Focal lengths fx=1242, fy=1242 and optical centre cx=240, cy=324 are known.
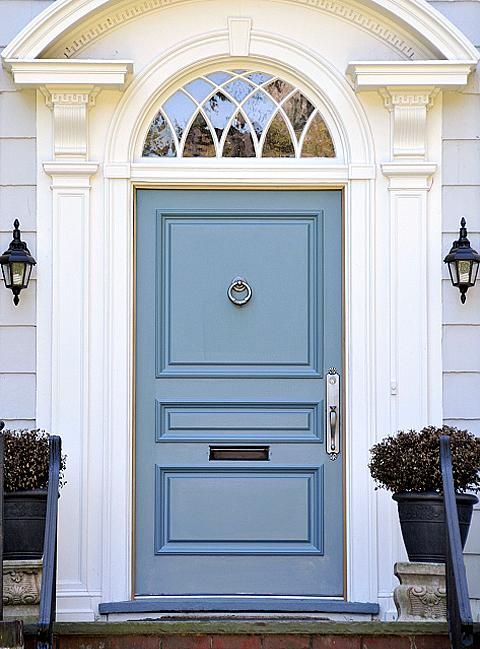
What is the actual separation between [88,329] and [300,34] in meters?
1.76

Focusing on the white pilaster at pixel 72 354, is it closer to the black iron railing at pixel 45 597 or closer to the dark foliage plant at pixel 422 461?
the black iron railing at pixel 45 597

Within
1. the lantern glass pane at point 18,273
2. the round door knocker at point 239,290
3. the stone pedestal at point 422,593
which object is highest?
the lantern glass pane at point 18,273

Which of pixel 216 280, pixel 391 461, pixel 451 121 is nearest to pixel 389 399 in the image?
pixel 391 461

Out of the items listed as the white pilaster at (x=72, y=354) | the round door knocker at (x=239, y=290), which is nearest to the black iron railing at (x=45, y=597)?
the white pilaster at (x=72, y=354)

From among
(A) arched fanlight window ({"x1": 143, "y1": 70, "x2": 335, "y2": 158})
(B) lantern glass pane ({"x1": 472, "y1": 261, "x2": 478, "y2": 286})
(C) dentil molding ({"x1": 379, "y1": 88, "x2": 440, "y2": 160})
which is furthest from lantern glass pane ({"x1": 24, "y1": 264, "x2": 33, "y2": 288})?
(B) lantern glass pane ({"x1": 472, "y1": 261, "x2": 478, "y2": 286})

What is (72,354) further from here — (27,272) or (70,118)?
(70,118)

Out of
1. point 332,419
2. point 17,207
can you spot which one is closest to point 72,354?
point 17,207

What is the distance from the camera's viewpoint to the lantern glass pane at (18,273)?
5801mm

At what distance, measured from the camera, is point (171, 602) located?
19.0ft

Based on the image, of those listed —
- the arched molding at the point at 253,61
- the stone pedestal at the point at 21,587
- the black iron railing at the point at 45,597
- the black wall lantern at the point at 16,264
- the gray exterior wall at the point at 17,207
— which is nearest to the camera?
the black iron railing at the point at 45,597

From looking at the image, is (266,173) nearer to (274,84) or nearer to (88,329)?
(274,84)

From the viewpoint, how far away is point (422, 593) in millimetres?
5242

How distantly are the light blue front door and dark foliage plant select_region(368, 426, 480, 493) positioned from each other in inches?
24.5

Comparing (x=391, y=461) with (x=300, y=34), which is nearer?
(x=391, y=461)
